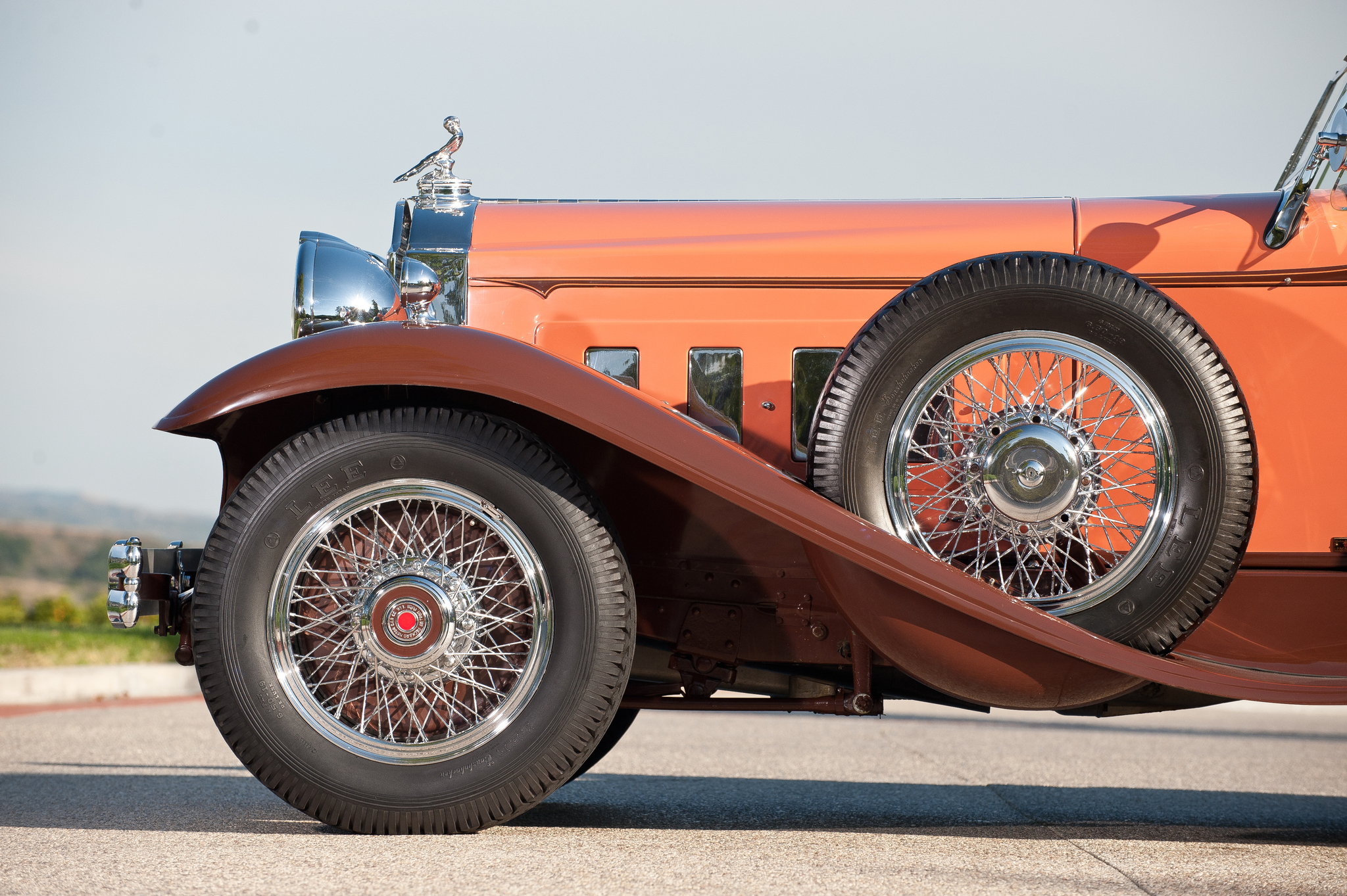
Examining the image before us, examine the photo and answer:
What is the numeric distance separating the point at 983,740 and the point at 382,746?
4839 millimetres

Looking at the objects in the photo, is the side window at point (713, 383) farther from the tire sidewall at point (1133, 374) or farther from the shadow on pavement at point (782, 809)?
the shadow on pavement at point (782, 809)

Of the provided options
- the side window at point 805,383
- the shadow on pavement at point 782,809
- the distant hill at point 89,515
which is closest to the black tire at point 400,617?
the shadow on pavement at point 782,809

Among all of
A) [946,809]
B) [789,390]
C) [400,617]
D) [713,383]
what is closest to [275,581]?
[400,617]

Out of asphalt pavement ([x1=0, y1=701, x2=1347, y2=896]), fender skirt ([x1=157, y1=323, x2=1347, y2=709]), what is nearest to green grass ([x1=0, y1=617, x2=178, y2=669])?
asphalt pavement ([x1=0, y1=701, x2=1347, y2=896])

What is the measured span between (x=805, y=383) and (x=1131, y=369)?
100cm

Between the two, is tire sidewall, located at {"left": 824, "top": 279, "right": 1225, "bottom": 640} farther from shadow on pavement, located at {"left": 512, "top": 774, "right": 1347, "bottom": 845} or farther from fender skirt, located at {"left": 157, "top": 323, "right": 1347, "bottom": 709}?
shadow on pavement, located at {"left": 512, "top": 774, "right": 1347, "bottom": 845}

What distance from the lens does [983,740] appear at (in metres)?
6.81

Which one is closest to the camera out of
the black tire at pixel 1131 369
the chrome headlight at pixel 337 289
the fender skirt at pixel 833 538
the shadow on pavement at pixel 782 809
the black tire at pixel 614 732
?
the fender skirt at pixel 833 538

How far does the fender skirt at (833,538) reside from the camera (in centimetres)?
272

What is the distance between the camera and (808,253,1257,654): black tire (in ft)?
9.27

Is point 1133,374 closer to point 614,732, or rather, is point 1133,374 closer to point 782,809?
point 782,809

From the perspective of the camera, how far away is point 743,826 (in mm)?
3363

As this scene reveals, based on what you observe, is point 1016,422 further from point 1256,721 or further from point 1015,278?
point 1256,721

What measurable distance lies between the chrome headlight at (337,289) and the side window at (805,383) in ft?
4.05
